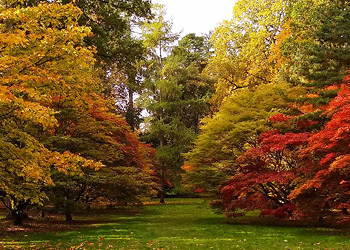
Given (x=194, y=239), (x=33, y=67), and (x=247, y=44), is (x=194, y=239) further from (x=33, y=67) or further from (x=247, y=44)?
(x=247, y=44)

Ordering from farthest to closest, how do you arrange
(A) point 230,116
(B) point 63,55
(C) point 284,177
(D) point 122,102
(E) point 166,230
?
(D) point 122,102
(A) point 230,116
(E) point 166,230
(C) point 284,177
(B) point 63,55

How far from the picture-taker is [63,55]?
688 cm

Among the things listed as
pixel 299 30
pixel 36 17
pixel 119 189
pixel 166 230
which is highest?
pixel 299 30

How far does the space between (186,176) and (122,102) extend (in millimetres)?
23117

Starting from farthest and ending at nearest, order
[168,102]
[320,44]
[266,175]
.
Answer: [168,102] → [320,44] → [266,175]

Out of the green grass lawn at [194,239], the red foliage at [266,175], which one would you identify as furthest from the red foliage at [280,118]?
the green grass lawn at [194,239]

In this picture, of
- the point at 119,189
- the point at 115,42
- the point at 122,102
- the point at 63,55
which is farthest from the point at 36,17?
the point at 122,102

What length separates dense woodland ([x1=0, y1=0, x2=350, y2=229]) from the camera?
6766 millimetres

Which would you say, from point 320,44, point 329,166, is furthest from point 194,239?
point 320,44

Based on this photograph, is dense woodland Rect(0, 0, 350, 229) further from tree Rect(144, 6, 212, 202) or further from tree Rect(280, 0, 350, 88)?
tree Rect(144, 6, 212, 202)

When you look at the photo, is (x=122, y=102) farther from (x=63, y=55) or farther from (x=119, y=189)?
(x=63, y=55)

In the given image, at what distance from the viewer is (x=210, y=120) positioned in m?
15.9

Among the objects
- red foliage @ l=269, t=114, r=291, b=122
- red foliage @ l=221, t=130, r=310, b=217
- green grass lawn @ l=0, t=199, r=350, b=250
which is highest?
red foliage @ l=269, t=114, r=291, b=122

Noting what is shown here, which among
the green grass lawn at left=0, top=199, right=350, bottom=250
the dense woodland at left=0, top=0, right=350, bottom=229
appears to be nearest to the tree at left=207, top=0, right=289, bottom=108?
the dense woodland at left=0, top=0, right=350, bottom=229
